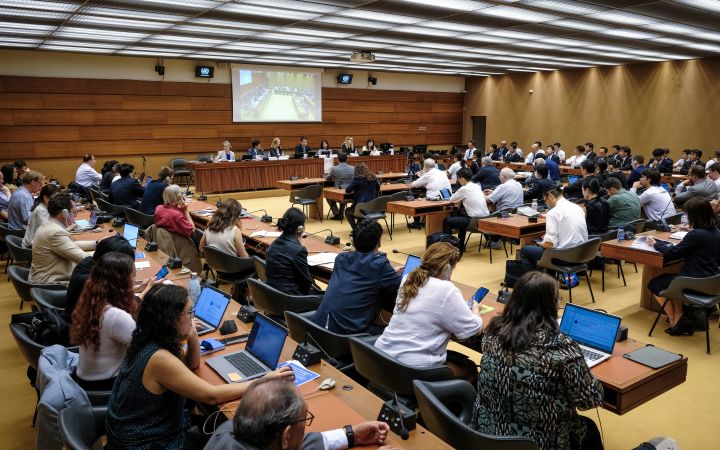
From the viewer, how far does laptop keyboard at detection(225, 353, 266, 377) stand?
269 centimetres

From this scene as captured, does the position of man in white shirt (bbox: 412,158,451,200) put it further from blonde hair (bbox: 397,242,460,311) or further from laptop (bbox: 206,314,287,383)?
laptop (bbox: 206,314,287,383)

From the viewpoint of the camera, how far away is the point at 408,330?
2934 mm

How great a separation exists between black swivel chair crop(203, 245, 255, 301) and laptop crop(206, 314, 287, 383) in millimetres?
2178

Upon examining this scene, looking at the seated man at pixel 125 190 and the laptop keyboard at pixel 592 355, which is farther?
the seated man at pixel 125 190

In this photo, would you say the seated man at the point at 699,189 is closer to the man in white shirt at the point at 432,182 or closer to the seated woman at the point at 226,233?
the man in white shirt at the point at 432,182

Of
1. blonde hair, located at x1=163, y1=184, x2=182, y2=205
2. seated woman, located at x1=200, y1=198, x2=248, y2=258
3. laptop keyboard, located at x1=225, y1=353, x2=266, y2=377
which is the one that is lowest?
laptop keyboard, located at x1=225, y1=353, x2=266, y2=377

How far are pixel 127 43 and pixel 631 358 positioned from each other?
1112cm

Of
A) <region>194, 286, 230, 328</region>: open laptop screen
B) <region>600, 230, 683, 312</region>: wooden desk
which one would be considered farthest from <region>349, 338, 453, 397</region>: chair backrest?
<region>600, 230, 683, 312</region>: wooden desk

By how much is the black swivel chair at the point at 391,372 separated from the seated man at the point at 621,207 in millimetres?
5111

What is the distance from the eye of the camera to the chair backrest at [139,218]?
24.1ft

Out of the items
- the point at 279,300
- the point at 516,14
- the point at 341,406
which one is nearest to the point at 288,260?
the point at 279,300

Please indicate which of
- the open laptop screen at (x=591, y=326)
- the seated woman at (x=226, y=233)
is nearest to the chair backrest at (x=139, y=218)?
the seated woman at (x=226, y=233)

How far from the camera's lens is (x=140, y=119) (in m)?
14.4

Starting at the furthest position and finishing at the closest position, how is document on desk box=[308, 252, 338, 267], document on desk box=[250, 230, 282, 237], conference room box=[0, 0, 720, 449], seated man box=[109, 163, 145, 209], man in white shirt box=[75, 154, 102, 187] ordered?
man in white shirt box=[75, 154, 102, 187] → seated man box=[109, 163, 145, 209] → document on desk box=[250, 230, 282, 237] → document on desk box=[308, 252, 338, 267] → conference room box=[0, 0, 720, 449]
